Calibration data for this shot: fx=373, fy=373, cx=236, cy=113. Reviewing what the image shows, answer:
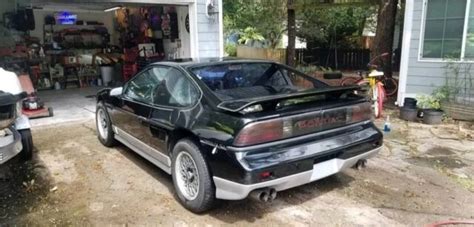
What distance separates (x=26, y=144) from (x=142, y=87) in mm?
1621

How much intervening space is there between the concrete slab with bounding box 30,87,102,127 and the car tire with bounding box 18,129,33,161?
202 centimetres

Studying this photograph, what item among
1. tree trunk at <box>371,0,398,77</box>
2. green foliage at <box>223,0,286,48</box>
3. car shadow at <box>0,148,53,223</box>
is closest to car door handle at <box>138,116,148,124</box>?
car shadow at <box>0,148,53,223</box>

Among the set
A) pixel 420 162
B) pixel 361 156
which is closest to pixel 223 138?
pixel 361 156

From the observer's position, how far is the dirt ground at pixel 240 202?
122 inches

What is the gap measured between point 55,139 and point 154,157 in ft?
8.46

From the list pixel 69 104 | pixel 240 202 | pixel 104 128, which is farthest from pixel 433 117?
pixel 69 104

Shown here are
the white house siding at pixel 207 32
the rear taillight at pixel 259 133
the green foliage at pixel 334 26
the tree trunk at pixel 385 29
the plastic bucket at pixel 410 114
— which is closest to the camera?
the rear taillight at pixel 259 133

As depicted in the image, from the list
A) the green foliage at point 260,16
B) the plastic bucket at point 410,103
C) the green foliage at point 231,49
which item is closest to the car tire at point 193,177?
the plastic bucket at point 410,103

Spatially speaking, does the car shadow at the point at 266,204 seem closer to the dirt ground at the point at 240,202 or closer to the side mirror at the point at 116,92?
the dirt ground at the point at 240,202

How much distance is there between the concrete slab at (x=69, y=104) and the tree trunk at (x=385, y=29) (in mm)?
6567

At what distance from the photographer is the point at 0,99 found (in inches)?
128

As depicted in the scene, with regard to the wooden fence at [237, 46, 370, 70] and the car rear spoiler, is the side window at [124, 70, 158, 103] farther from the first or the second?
the wooden fence at [237, 46, 370, 70]

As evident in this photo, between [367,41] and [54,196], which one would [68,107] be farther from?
[367,41]

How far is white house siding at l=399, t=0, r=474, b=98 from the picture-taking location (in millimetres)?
6911
